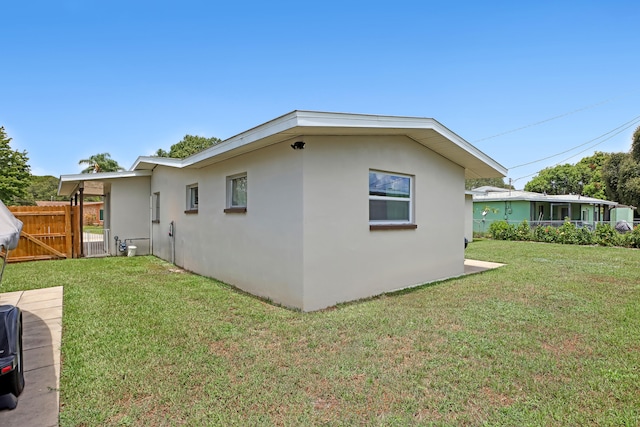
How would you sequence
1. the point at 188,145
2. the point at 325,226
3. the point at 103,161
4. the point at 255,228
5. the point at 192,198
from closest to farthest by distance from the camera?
the point at 325,226 → the point at 255,228 → the point at 192,198 → the point at 188,145 → the point at 103,161

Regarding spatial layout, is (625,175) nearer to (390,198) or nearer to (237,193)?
(390,198)

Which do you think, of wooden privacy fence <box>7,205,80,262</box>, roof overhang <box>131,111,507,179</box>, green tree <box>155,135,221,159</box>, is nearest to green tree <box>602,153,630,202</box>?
roof overhang <box>131,111,507,179</box>

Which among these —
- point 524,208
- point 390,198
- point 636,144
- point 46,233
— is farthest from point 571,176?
point 46,233

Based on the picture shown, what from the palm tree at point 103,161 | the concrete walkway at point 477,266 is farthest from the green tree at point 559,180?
the palm tree at point 103,161

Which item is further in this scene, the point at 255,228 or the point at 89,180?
the point at 89,180

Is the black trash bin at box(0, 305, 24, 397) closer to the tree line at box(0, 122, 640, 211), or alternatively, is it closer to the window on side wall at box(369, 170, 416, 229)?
the tree line at box(0, 122, 640, 211)

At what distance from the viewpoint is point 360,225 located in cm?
607

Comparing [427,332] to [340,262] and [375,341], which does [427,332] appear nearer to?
[375,341]

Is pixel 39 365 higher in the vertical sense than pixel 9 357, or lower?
lower

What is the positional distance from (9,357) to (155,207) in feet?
35.2

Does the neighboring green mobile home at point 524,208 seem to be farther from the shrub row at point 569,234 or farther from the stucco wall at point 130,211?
the stucco wall at point 130,211

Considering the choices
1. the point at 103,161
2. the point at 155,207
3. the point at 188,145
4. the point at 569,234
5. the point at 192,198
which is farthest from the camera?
the point at 103,161

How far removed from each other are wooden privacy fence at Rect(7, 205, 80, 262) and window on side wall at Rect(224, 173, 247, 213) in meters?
7.54

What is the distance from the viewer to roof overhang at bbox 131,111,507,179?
16.1ft
